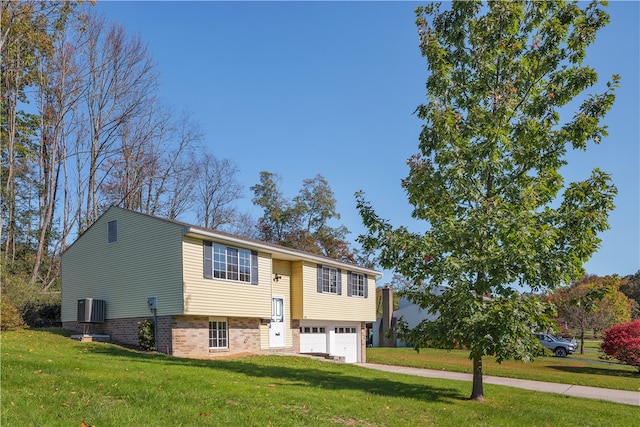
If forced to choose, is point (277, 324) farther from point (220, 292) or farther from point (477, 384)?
point (477, 384)

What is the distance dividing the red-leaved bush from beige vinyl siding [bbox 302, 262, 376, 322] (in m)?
11.7

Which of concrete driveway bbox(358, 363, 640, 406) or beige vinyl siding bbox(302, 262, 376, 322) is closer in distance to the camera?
concrete driveway bbox(358, 363, 640, 406)

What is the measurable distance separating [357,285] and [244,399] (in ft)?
66.5

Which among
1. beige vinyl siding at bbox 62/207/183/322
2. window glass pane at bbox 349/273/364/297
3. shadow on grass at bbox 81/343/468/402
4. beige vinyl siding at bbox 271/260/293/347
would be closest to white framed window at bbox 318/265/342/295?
window glass pane at bbox 349/273/364/297

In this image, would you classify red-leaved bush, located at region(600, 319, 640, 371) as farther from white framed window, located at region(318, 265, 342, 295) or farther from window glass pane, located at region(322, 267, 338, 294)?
window glass pane, located at region(322, 267, 338, 294)

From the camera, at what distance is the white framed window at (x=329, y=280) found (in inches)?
1025

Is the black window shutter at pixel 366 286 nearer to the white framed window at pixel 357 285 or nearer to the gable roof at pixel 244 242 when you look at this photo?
the white framed window at pixel 357 285

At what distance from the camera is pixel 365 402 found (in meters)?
10.7

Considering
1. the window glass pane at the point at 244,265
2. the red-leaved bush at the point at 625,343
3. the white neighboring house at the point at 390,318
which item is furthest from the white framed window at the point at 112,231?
the white neighboring house at the point at 390,318

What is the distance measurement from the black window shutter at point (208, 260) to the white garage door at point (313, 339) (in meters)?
7.96

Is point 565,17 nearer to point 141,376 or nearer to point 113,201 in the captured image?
point 141,376

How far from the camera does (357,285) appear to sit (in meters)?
29.3

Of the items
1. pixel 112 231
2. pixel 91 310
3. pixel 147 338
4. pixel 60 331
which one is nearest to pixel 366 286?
pixel 147 338

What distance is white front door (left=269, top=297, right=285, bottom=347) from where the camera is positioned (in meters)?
23.3
